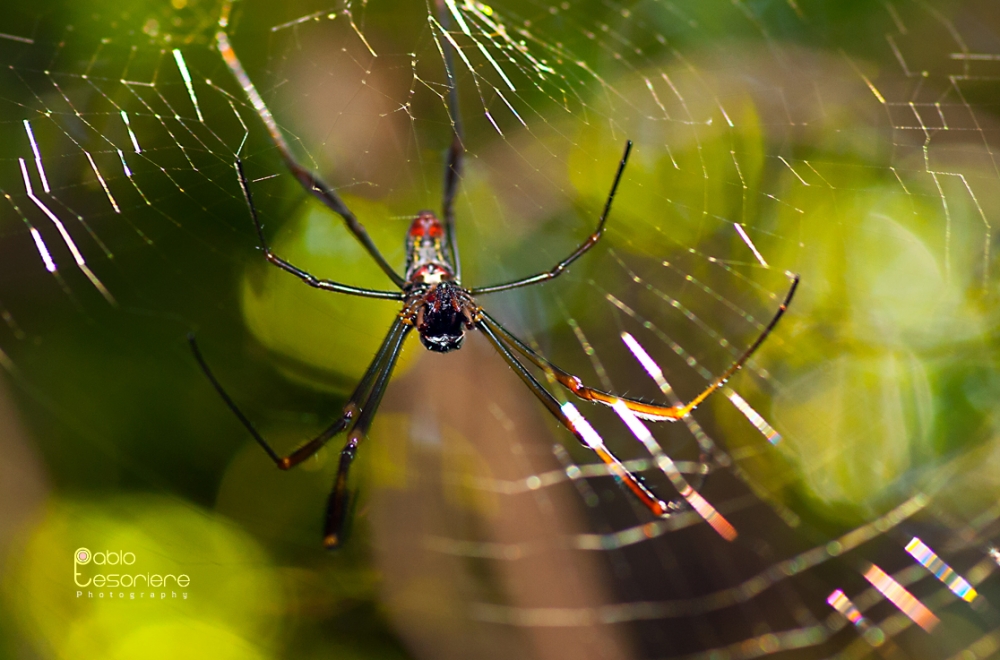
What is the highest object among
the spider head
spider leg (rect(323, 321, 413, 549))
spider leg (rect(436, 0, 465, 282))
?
spider leg (rect(436, 0, 465, 282))

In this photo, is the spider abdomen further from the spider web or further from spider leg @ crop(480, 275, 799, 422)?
the spider web

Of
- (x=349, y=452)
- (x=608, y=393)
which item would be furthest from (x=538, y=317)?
(x=349, y=452)

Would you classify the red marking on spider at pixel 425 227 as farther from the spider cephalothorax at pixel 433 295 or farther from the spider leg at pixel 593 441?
the spider leg at pixel 593 441

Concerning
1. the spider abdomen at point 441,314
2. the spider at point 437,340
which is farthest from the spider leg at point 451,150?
the spider abdomen at point 441,314

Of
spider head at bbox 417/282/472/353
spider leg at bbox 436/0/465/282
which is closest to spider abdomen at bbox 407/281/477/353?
spider head at bbox 417/282/472/353

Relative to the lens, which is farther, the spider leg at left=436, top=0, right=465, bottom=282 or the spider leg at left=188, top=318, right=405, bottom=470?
the spider leg at left=188, top=318, right=405, bottom=470

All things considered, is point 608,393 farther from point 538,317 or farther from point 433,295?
point 538,317

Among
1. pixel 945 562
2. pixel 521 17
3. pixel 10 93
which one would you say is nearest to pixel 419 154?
pixel 521 17
